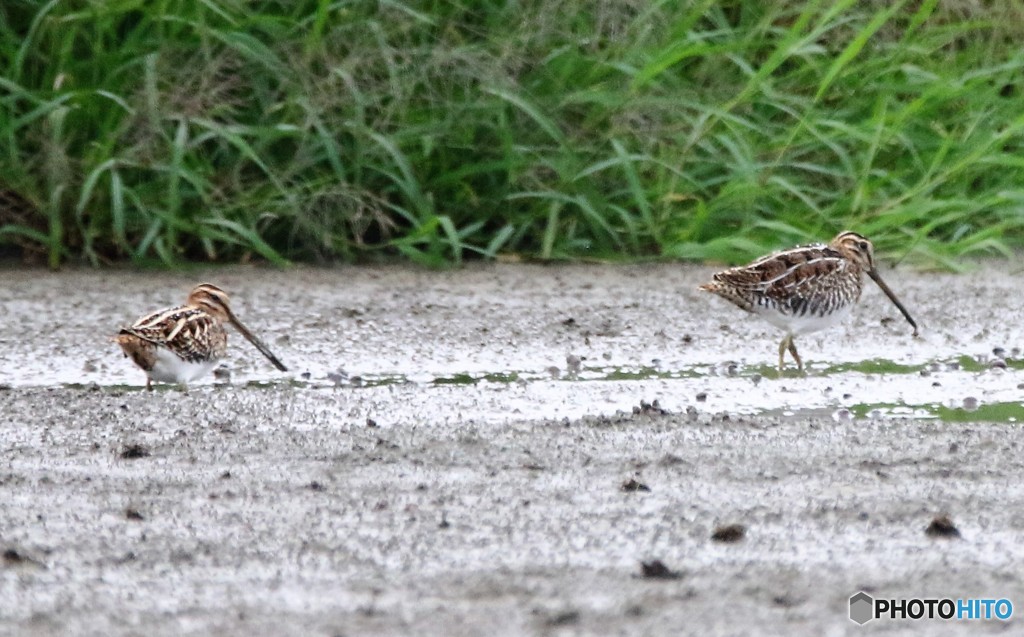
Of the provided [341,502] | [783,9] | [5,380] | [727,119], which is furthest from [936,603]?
[783,9]

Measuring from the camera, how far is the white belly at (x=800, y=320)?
694cm

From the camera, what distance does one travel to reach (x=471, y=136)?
851 centimetres

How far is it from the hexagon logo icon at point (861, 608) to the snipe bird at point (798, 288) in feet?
10.6

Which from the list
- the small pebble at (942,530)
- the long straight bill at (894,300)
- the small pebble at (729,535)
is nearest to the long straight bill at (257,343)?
the long straight bill at (894,300)

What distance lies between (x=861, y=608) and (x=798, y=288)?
11.7 ft

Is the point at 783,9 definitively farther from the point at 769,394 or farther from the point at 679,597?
the point at 679,597

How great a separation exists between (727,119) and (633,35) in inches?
→ 23.3

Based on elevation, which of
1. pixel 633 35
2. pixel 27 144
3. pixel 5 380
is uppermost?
pixel 633 35

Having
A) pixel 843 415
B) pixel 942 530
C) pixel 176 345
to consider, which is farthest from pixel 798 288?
pixel 942 530

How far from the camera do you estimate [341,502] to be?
4.30 metres

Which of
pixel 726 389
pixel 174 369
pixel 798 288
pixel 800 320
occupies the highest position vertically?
pixel 798 288

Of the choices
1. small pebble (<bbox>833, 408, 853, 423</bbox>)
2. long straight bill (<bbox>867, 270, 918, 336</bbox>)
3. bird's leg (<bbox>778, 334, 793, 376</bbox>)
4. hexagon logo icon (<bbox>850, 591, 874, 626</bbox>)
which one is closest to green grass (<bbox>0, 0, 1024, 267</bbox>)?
long straight bill (<bbox>867, 270, 918, 336</bbox>)

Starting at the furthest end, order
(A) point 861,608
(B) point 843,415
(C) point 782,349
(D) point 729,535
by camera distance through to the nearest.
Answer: (C) point 782,349 → (B) point 843,415 → (D) point 729,535 → (A) point 861,608

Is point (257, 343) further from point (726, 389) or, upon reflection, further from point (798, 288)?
point (798, 288)
